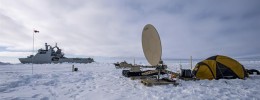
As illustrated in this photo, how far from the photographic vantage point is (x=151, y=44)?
11.6 meters

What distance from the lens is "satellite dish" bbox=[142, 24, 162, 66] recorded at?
34.5 feet

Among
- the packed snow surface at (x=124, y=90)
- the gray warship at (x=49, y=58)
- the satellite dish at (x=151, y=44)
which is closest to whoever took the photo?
the packed snow surface at (x=124, y=90)

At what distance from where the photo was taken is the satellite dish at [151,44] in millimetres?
10506

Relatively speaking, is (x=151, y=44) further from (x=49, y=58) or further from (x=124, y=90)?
(x=49, y=58)

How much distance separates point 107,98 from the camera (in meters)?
6.87

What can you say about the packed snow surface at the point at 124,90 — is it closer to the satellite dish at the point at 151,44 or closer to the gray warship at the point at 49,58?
the satellite dish at the point at 151,44

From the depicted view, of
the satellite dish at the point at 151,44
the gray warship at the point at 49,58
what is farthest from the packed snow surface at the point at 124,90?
the gray warship at the point at 49,58

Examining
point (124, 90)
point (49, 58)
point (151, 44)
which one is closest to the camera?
point (124, 90)

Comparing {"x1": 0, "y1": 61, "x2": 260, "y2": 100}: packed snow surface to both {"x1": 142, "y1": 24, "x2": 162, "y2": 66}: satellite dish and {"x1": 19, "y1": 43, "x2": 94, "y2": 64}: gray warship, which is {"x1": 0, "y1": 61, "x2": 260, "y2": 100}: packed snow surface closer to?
{"x1": 142, "y1": 24, "x2": 162, "y2": 66}: satellite dish

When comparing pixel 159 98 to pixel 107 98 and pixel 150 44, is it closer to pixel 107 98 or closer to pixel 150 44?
pixel 107 98

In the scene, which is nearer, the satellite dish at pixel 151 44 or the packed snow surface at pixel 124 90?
the packed snow surface at pixel 124 90

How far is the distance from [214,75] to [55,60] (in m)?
60.3

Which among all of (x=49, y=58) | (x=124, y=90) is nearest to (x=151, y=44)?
(x=124, y=90)

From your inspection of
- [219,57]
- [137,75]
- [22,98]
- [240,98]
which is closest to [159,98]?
[240,98]
